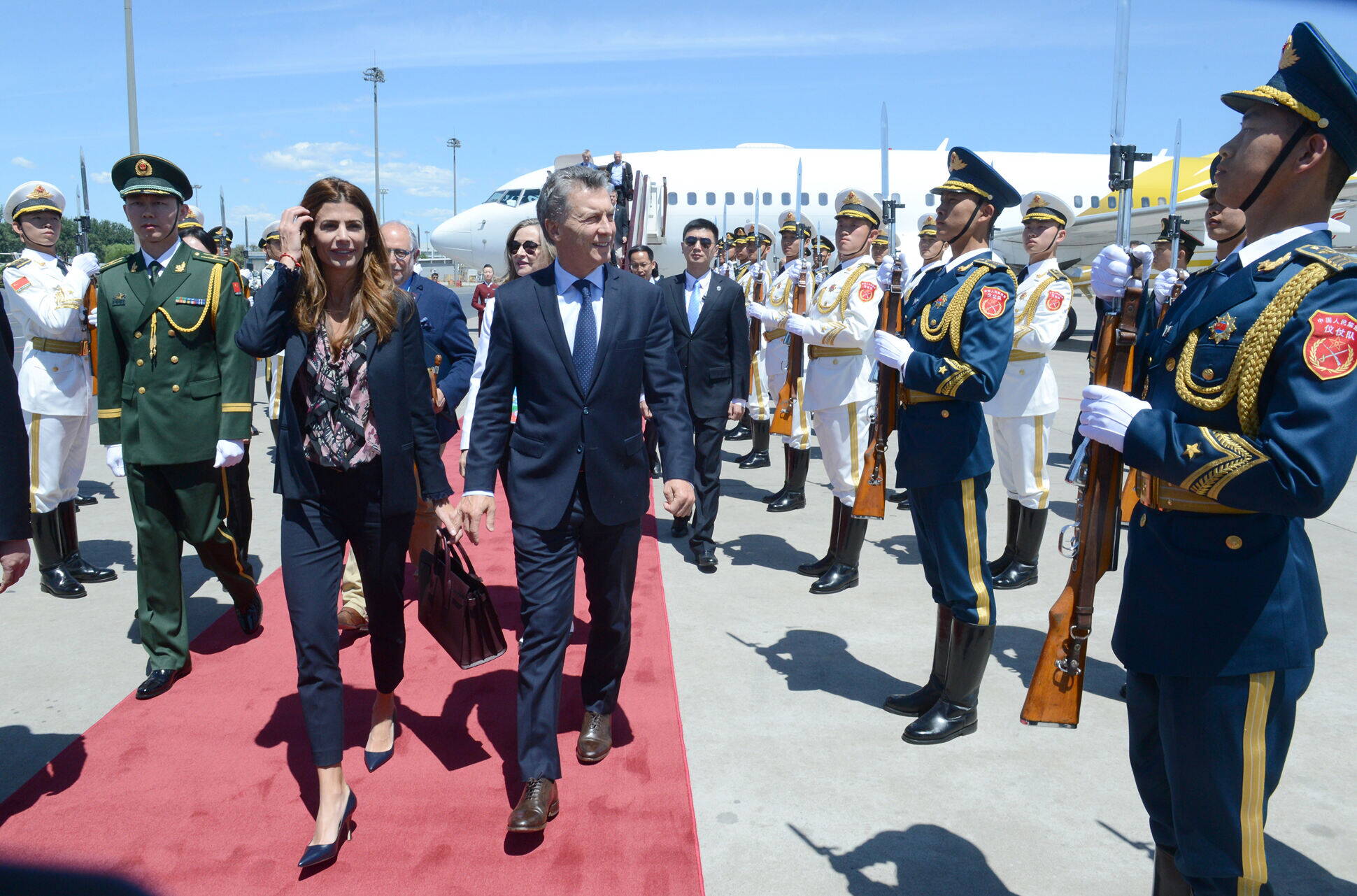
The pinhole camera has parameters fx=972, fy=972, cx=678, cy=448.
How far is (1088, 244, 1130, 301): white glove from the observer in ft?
8.42

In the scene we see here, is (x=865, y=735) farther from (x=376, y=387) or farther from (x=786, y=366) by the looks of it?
(x=786, y=366)

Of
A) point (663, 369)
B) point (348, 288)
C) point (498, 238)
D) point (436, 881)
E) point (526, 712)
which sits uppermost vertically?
point (498, 238)

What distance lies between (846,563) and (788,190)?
1842 centimetres

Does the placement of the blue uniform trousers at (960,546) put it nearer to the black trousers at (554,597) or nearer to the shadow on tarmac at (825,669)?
the shadow on tarmac at (825,669)

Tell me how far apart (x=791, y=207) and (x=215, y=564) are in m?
19.6

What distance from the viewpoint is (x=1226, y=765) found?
2.02 m

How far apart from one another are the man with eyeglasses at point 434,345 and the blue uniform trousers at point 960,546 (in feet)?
7.18

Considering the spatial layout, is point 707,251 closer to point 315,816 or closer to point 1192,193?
point 315,816

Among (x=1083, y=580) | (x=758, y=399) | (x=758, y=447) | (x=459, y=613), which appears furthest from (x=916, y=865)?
(x=758, y=399)

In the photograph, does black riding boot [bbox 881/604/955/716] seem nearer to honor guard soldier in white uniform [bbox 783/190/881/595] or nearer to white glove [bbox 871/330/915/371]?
white glove [bbox 871/330/915/371]

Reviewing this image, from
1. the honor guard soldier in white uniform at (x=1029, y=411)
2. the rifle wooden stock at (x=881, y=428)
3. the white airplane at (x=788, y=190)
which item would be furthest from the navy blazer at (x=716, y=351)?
the white airplane at (x=788, y=190)

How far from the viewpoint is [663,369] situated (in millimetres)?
3527

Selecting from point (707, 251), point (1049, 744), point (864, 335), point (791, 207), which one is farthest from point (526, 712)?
point (791, 207)

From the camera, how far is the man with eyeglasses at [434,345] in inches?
180
